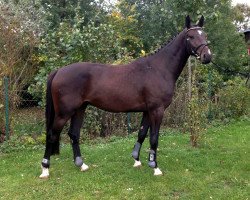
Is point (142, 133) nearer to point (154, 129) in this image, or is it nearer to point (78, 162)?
point (154, 129)

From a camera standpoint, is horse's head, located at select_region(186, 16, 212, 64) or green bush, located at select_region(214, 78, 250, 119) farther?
green bush, located at select_region(214, 78, 250, 119)

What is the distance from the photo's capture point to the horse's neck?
554cm

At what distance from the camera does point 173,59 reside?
557 cm

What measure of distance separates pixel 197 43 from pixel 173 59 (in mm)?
485

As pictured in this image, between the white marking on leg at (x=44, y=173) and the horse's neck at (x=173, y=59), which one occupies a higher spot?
the horse's neck at (x=173, y=59)

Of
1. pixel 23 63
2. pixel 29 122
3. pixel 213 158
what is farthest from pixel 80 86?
pixel 23 63

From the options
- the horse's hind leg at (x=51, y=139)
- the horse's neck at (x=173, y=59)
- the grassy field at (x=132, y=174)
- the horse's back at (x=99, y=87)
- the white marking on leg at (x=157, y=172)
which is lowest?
the grassy field at (x=132, y=174)

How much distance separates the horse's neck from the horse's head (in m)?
0.14

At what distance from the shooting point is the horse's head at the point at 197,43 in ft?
17.1

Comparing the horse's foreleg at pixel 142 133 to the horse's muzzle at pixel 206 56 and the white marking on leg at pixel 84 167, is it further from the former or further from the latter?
the horse's muzzle at pixel 206 56

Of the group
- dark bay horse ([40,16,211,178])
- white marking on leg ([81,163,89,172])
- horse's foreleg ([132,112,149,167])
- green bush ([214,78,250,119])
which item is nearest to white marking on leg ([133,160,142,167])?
horse's foreleg ([132,112,149,167])

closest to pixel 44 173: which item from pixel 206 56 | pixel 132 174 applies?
pixel 132 174

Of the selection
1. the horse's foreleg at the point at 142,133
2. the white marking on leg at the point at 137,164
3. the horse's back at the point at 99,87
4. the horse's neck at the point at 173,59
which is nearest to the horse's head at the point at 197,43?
the horse's neck at the point at 173,59

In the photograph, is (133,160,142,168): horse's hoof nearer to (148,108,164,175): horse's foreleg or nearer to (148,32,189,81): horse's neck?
(148,108,164,175): horse's foreleg
